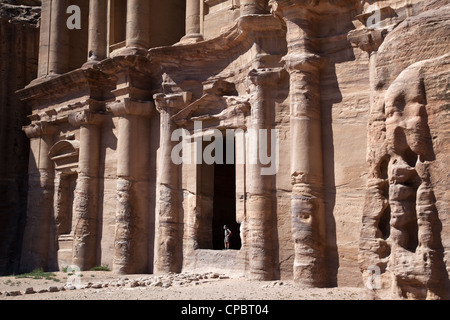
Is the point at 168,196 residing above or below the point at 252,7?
below

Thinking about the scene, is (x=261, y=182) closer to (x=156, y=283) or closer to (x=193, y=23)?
(x=156, y=283)

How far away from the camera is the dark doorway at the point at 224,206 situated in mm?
15295

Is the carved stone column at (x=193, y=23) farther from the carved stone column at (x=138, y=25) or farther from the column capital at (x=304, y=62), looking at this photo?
the column capital at (x=304, y=62)

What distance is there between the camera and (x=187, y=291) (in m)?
8.77

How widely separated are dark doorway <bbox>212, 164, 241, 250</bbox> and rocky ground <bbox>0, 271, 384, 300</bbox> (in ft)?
13.5

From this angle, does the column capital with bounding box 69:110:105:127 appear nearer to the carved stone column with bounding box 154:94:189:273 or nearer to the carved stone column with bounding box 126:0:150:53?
the carved stone column with bounding box 126:0:150:53

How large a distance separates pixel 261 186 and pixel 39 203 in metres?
8.11

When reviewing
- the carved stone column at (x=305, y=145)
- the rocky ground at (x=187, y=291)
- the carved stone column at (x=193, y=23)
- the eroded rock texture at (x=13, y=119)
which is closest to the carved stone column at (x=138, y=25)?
the carved stone column at (x=193, y=23)

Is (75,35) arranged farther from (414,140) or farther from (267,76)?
(414,140)

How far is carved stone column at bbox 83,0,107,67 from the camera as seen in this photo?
15320 millimetres

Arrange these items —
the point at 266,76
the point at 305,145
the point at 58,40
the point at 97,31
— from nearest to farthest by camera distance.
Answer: the point at 305,145 → the point at 266,76 → the point at 97,31 → the point at 58,40

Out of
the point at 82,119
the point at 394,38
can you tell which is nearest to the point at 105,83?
the point at 82,119

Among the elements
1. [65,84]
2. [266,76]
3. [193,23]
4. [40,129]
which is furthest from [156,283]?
[40,129]

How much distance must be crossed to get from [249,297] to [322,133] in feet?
10.9
